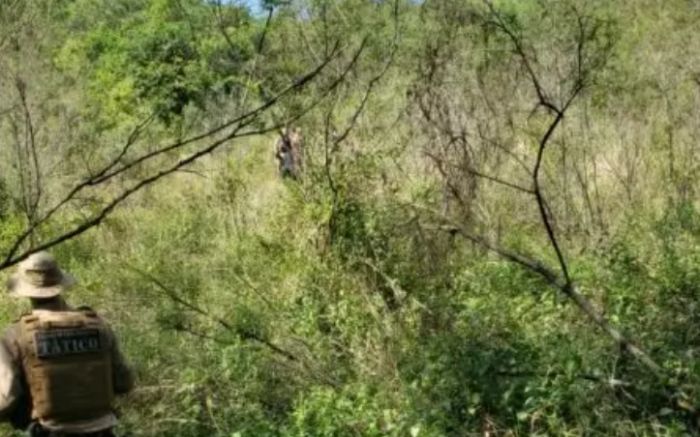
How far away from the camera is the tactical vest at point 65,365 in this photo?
13.4ft

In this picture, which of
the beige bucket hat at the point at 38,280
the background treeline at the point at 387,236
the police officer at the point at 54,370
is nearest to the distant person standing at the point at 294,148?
the background treeline at the point at 387,236

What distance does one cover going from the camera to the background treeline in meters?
4.65

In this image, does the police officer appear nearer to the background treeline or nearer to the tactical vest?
the tactical vest

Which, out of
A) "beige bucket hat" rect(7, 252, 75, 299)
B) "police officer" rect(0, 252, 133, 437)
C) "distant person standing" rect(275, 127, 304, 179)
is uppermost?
"distant person standing" rect(275, 127, 304, 179)

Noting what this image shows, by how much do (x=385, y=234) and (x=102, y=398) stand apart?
9.68 feet

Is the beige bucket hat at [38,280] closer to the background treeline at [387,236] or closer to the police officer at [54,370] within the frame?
the police officer at [54,370]

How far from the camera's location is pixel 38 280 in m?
4.34

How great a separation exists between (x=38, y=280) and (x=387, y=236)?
9.64 feet

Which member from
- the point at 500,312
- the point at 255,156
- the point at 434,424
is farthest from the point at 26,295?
the point at 255,156

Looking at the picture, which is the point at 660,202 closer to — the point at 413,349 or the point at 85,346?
the point at 413,349

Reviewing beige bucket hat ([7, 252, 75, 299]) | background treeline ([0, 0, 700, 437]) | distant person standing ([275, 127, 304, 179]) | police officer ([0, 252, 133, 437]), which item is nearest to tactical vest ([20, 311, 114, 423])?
police officer ([0, 252, 133, 437])

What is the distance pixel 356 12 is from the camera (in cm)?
789

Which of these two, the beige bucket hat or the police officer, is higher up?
the beige bucket hat

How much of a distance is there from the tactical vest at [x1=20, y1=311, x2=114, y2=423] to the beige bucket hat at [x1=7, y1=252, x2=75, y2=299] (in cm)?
14
